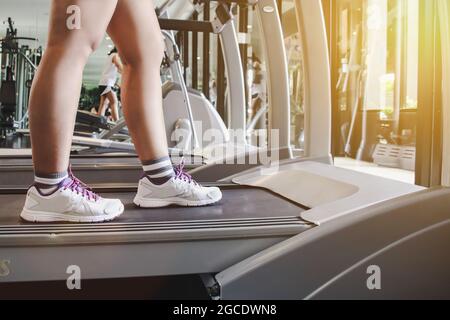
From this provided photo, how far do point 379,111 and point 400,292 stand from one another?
4.26 metres

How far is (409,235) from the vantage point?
117 centimetres

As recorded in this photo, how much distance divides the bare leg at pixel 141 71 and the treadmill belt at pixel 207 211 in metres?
0.18

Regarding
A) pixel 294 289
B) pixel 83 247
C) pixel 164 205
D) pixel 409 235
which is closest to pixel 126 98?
pixel 164 205

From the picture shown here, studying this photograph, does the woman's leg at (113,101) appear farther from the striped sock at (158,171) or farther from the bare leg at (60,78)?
the bare leg at (60,78)

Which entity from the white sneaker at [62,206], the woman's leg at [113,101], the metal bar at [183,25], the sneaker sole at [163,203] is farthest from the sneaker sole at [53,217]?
the woman's leg at [113,101]

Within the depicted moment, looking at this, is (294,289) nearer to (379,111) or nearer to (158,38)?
(158,38)

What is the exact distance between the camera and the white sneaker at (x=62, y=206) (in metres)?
1.24

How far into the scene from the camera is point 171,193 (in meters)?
1.49

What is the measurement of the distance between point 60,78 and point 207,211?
21.9 inches

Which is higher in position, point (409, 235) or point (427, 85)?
point (427, 85)

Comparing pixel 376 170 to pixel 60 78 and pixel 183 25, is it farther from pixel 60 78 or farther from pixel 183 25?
pixel 60 78

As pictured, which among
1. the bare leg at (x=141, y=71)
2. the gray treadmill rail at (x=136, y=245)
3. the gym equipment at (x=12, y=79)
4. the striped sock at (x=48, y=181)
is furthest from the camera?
the gym equipment at (x=12, y=79)

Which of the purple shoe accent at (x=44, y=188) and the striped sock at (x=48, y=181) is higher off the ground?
the striped sock at (x=48, y=181)

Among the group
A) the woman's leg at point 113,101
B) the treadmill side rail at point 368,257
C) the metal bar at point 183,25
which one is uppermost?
the metal bar at point 183,25
